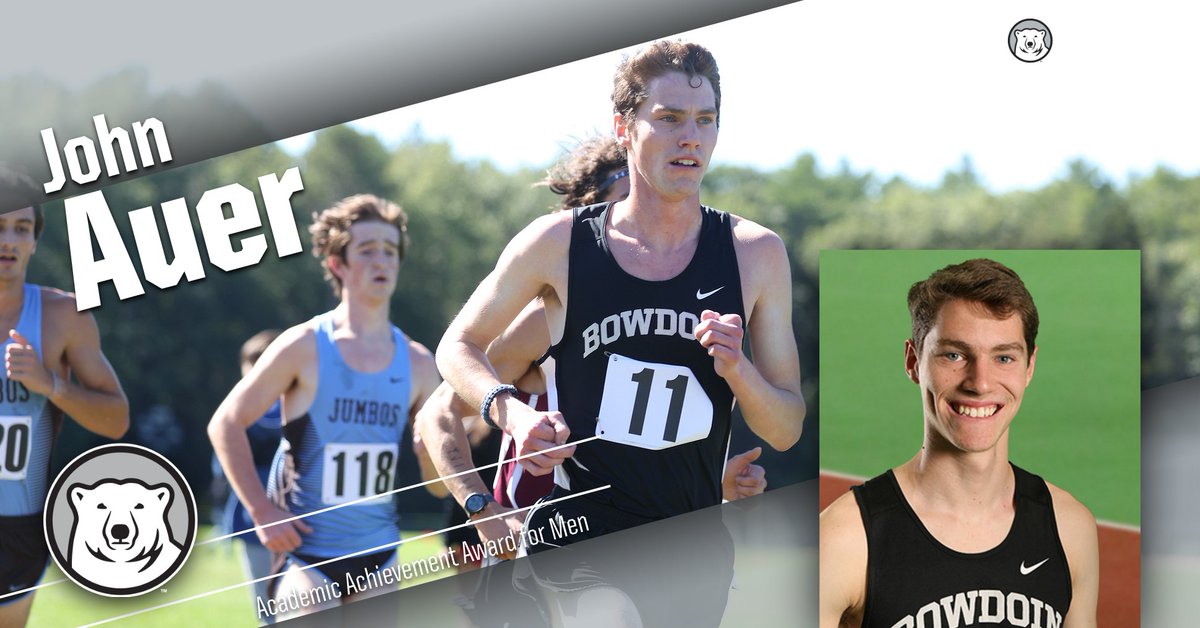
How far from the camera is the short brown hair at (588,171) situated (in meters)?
4.02

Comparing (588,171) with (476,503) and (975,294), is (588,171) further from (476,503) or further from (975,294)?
(975,294)

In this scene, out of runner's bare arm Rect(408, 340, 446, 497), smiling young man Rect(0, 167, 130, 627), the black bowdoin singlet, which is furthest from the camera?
runner's bare arm Rect(408, 340, 446, 497)

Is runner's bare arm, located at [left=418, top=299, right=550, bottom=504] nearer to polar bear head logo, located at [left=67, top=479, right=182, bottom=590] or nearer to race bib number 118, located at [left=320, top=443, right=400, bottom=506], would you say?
race bib number 118, located at [left=320, top=443, right=400, bottom=506]

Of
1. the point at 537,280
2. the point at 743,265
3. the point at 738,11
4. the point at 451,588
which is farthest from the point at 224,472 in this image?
the point at 738,11

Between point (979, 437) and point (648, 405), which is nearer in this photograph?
point (979, 437)

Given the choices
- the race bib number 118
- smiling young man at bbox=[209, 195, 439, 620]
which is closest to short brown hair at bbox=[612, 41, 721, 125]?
smiling young man at bbox=[209, 195, 439, 620]

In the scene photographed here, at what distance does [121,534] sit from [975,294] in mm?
3078

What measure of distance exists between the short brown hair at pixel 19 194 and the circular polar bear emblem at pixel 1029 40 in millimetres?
3519

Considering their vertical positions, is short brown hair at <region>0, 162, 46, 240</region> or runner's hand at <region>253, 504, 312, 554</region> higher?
short brown hair at <region>0, 162, 46, 240</region>

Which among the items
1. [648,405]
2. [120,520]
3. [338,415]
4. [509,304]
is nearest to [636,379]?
[648,405]

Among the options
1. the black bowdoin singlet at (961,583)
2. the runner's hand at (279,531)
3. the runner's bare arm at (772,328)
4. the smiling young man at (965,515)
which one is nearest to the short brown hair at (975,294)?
the smiling young man at (965,515)

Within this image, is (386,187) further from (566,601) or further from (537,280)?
(566,601)

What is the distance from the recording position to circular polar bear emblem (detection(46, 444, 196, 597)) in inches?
154

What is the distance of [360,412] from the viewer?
156 inches
